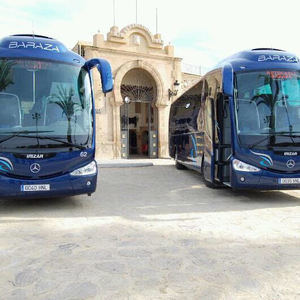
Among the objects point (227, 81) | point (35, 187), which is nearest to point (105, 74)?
point (227, 81)

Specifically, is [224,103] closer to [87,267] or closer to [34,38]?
[34,38]

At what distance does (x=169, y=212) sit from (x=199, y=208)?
0.72 metres

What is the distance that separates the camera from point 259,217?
5.95m

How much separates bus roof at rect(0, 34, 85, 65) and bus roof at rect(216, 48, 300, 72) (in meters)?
3.47

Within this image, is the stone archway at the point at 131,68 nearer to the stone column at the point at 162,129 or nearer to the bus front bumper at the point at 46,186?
the stone column at the point at 162,129

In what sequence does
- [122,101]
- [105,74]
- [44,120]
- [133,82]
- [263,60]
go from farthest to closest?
[133,82] < [122,101] < [263,60] < [105,74] < [44,120]

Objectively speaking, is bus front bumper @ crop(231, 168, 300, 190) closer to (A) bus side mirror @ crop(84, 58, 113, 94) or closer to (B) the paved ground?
(B) the paved ground

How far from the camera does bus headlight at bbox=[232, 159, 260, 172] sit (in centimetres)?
709

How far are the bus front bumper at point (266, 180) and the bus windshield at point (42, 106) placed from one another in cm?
329

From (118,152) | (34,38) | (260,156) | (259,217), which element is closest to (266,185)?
(260,156)

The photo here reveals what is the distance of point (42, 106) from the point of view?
6445mm

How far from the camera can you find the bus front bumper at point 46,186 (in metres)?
6.04

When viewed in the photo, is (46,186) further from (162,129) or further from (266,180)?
(162,129)

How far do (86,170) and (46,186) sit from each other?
0.82m
